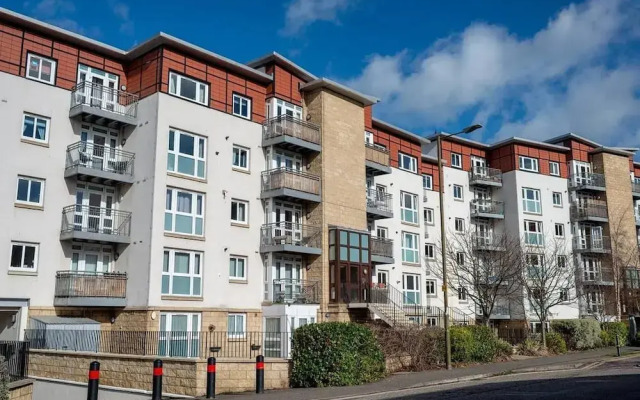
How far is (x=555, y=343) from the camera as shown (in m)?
32.1

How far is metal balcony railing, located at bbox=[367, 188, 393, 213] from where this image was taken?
113 ft

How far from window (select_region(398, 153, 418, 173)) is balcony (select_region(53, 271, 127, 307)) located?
1999 centimetres

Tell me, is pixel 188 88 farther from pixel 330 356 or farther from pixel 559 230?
pixel 559 230

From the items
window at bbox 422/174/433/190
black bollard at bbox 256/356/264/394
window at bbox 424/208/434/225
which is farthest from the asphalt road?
window at bbox 422/174/433/190

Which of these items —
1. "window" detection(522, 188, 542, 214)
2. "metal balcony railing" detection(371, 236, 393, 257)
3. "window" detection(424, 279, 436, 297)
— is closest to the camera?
"metal balcony railing" detection(371, 236, 393, 257)

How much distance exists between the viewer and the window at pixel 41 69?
80.5 feet

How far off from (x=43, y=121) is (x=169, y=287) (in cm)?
808

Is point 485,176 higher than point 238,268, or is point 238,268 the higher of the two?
point 485,176

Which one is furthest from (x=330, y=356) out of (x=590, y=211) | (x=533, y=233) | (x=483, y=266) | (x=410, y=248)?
(x=590, y=211)

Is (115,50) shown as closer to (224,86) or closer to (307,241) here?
(224,86)

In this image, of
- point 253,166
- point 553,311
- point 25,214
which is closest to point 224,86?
point 253,166

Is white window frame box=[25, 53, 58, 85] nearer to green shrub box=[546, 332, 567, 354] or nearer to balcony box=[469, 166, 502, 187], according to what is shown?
green shrub box=[546, 332, 567, 354]

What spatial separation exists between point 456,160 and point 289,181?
19.0 meters

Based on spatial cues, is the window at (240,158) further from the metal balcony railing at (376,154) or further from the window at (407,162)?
the window at (407,162)
